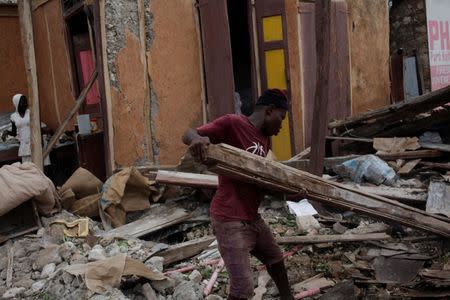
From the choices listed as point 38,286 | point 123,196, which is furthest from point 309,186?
point 123,196

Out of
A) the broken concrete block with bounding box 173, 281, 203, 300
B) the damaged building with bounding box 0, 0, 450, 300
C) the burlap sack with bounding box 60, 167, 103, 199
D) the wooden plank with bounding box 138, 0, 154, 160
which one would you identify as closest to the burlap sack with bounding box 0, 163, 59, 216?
the damaged building with bounding box 0, 0, 450, 300

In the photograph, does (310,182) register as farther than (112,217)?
No

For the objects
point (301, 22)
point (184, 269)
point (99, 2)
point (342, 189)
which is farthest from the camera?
point (301, 22)

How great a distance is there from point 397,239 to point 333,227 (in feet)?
2.13

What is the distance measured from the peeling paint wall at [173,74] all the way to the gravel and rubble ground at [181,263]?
5.72 feet

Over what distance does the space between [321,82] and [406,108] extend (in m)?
1.87

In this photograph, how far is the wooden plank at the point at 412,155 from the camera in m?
5.99

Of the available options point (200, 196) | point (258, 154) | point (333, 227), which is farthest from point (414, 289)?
point (200, 196)

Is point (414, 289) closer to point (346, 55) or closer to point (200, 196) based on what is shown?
point (200, 196)

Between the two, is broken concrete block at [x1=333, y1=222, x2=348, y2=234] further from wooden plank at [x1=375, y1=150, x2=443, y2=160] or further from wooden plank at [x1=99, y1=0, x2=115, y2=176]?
wooden plank at [x1=99, y1=0, x2=115, y2=176]

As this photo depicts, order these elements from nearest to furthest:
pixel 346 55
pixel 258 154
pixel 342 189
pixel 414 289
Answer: pixel 258 154, pixel 342 189, pixel 414 289, pixel 346 55

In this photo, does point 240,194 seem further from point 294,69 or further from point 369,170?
point 294,69

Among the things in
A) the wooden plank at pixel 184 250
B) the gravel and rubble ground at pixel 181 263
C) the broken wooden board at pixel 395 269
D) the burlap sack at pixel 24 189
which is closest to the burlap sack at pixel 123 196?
the gravel and rubble ground at pixel 181 263

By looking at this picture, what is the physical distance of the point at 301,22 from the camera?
7.16 meters
